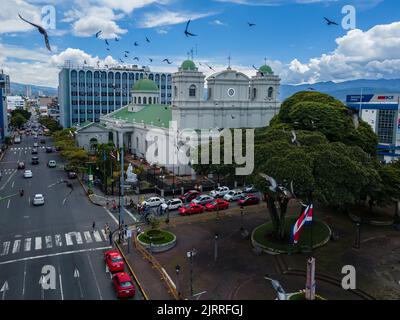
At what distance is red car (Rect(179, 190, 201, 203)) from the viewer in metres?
44.6

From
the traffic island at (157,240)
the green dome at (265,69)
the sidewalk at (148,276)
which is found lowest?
the sidewalk at (148,276)

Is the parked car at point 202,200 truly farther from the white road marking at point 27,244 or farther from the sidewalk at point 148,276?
the white road marking at point 27,244

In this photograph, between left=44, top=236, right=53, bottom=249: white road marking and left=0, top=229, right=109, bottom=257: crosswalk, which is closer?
left=0, top=229, right=109, bottom=257: crosswalk

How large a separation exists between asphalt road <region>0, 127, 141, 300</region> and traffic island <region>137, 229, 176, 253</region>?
321 cm

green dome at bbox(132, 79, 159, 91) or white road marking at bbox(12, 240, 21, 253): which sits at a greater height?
green dome at bbox(132, 79, 159, 91)

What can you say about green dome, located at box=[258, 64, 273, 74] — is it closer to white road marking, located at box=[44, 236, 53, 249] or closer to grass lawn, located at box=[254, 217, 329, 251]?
grass lawn, located at box=[254, 217, 329, 251]

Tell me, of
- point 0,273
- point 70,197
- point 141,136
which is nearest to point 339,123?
point 70,197

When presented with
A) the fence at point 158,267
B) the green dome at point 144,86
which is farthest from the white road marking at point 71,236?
the green dome at point 144,86

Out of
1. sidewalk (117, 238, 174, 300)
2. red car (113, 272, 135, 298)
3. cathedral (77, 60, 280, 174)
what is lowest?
sidewalk (117, 238, 174, 300)

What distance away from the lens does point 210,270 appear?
2630 centimetres

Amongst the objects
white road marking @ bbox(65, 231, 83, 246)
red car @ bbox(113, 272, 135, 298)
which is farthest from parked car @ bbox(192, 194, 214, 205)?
red car @ bbox(113, 272, 135, 298)

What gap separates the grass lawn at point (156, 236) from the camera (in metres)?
30.5

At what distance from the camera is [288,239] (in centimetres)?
3106
